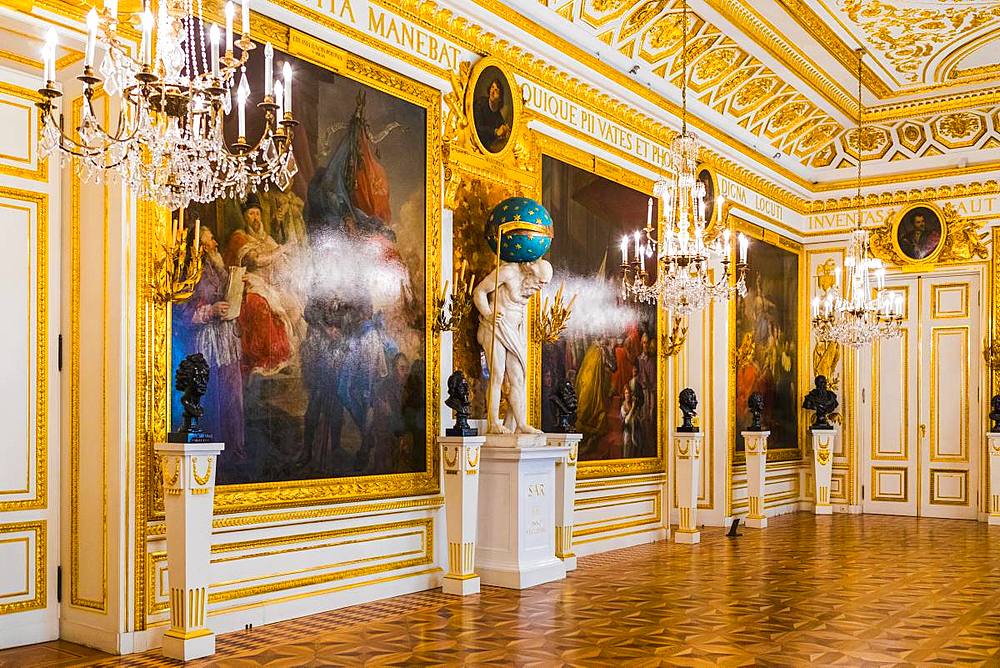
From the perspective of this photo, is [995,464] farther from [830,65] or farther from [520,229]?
[520,229]

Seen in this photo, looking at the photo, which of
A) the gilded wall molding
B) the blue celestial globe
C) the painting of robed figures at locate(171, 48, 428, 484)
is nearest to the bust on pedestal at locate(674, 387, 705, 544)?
the blue celestial globe

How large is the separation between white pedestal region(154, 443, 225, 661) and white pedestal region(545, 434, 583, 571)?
171 inches

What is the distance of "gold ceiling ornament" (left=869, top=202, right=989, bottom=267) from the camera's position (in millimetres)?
16219

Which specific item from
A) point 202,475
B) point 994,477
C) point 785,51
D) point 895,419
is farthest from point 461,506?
point 895,419

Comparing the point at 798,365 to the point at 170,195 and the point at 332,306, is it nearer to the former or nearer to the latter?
the point at 332,306

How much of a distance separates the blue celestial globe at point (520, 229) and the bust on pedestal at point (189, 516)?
373 centimetres

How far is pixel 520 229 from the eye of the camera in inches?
376

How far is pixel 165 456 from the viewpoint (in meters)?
6.53

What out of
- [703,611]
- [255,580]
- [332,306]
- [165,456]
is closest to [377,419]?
[332,306]

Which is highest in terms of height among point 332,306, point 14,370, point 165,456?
point 332,306

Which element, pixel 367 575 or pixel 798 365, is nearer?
pixel 367 575

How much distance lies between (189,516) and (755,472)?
9.98 metres

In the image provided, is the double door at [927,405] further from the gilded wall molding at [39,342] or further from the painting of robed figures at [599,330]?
the gilded wall molding at [39,342]

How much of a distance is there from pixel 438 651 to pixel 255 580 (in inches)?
64.0
